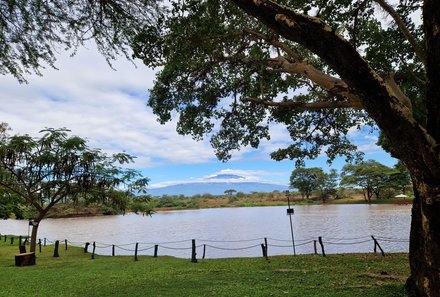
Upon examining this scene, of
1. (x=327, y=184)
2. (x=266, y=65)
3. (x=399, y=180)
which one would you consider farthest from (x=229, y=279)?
(x=327, y=184)

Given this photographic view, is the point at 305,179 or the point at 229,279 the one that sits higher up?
the point at 305,179

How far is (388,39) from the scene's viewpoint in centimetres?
891

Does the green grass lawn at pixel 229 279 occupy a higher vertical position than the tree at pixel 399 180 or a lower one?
lower

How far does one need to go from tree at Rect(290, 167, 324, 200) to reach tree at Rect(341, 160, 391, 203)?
12028 mm

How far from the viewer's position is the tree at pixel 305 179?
89.1 meters

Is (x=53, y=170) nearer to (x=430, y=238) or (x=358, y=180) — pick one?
(x=430, y=238)

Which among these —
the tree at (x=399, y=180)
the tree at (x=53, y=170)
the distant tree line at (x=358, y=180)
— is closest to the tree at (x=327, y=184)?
the distant tree line at (x=358, y=180)

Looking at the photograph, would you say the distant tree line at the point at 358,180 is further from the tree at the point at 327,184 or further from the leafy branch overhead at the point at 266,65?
the leafy branch overhead at the point at 266,65

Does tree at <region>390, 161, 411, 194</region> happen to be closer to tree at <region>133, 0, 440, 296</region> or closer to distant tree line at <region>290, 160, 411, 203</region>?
distant tree line at <region>290, 160, 411, 203</region>

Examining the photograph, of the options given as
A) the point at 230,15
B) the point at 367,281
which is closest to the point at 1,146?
the point at 230,15

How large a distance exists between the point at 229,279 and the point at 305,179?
8469cm

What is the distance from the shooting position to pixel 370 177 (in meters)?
72.0

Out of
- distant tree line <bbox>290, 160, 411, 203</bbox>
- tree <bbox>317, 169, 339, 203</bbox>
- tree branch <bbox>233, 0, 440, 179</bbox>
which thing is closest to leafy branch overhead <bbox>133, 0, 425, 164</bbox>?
tree branch <bbox>233, 0, 440, 179</bbox>

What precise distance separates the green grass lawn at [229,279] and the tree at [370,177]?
203ft
